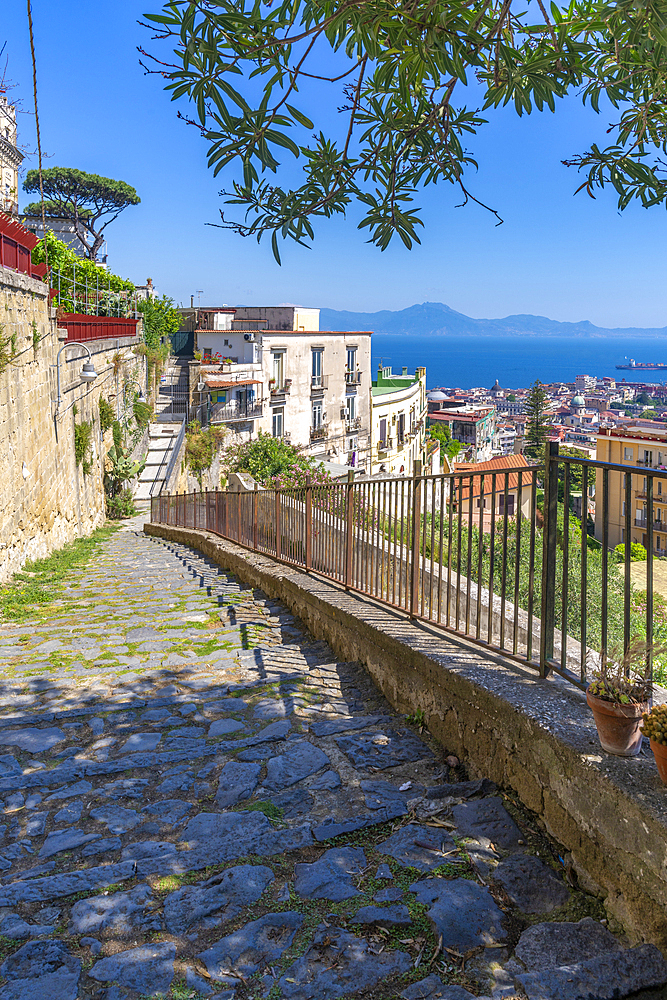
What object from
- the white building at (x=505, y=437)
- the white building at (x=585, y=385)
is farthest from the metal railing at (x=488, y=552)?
the white building at (x=585, y=385)

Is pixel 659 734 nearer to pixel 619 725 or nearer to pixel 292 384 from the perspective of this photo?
pixel 619 725

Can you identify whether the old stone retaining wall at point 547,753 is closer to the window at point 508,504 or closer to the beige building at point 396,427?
the window at point 508,504

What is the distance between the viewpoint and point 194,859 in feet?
8.74

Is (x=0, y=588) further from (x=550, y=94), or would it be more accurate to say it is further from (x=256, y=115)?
(x=550, y=94)

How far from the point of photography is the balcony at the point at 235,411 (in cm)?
3281

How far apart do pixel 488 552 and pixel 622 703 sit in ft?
11.5

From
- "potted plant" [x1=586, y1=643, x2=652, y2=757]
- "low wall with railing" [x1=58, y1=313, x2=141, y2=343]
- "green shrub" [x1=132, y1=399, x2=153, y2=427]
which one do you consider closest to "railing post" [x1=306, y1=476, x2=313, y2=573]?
"potted plant" [x1=586, y1=643, x2=652, y2=757]

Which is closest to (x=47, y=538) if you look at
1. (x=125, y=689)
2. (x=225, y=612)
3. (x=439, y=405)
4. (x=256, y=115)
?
(x=225, y=612)

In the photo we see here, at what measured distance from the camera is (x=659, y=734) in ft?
7.18

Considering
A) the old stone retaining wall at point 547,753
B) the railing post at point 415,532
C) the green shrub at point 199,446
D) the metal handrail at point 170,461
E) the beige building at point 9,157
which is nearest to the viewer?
the old stone retaining wall at point 547,753

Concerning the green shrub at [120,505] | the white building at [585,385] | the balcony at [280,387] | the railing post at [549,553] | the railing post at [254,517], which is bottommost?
the green shrub at [120,505]

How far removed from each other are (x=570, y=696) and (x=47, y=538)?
34.9ft

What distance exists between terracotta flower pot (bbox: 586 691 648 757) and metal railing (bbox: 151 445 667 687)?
260 millimetres

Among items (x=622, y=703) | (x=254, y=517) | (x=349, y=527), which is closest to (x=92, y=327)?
(x=254, y=517)
